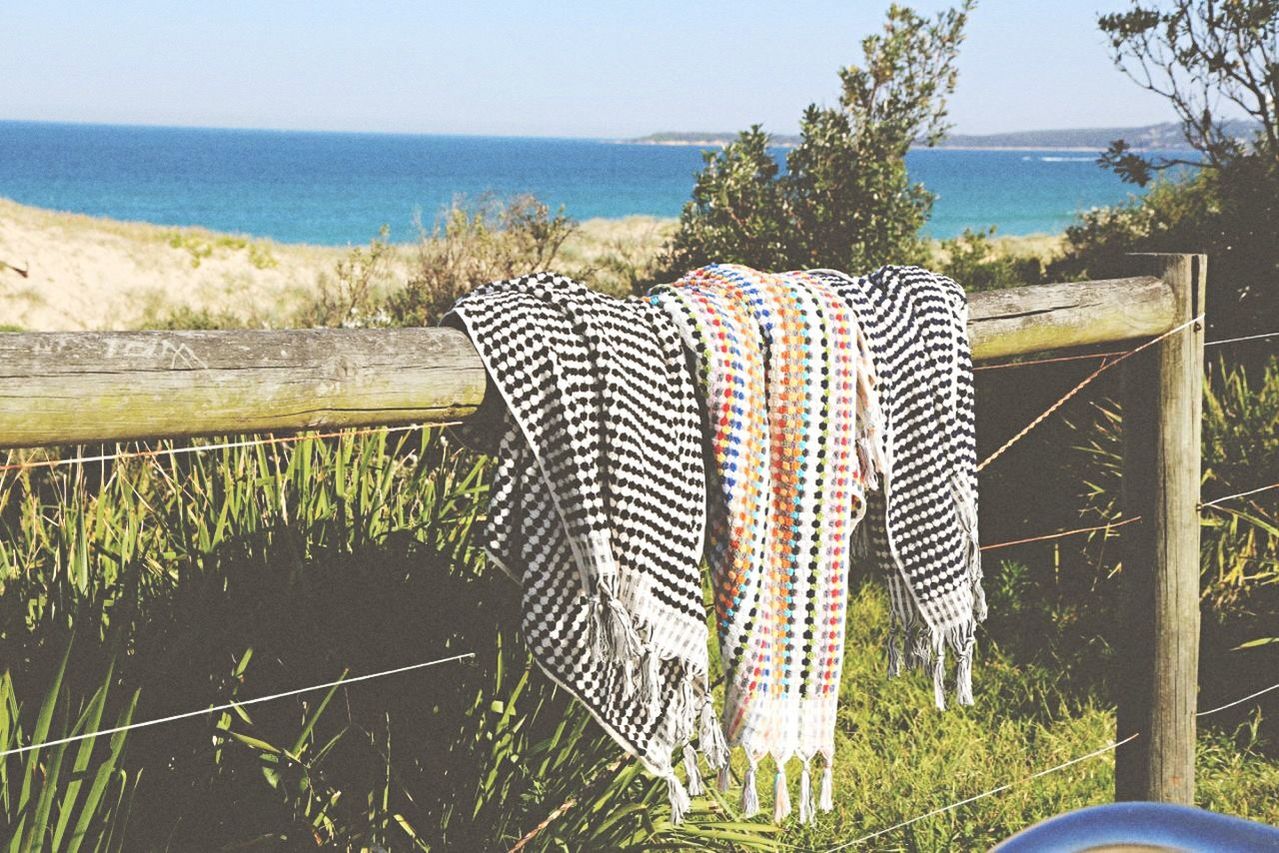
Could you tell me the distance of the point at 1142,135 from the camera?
582ft

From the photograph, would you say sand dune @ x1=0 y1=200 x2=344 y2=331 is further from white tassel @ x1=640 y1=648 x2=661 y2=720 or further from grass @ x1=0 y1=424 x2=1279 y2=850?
white tassel @ x1=640 y1=648 x2=661 y2=720

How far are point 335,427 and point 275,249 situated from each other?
75.9ft

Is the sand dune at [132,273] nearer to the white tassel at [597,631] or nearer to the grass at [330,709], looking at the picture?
the grass at [330,709]

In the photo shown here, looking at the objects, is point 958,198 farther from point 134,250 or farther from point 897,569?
point 897,569

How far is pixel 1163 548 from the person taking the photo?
8.56 ft

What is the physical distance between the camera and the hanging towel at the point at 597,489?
1.65 m

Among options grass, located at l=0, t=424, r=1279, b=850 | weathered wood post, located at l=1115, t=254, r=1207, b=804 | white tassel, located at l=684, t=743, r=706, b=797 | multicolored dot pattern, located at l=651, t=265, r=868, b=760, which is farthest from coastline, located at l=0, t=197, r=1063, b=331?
white tassel, located at l=684, t=743, r=706, b=797

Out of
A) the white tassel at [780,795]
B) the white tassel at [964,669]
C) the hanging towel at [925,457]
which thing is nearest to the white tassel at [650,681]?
the white tassel at [780,795]

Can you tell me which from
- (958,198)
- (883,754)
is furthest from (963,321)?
(958,198)

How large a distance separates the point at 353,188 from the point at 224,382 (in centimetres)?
8343

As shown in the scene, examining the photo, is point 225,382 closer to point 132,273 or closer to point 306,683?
point 306,683

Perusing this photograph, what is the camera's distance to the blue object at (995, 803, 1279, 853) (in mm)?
1250

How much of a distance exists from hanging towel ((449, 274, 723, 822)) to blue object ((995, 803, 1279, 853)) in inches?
25.1

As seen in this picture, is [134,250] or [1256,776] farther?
[134,250]
